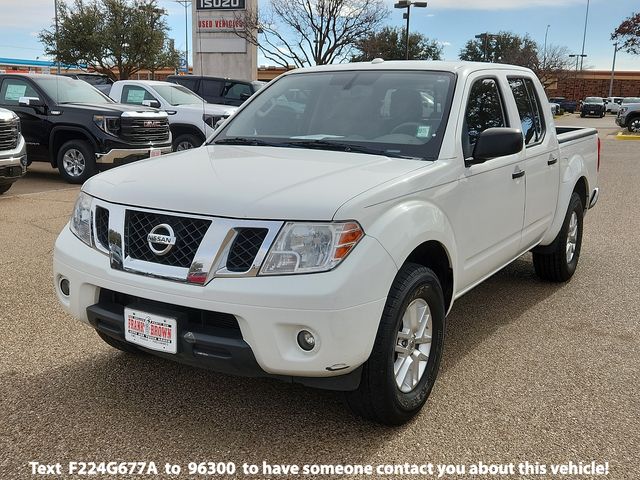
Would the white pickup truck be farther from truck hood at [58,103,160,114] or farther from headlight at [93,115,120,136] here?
truck hood at [58,103,160,114]

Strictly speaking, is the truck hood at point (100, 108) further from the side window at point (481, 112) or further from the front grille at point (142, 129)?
the side window at point (481, 112)

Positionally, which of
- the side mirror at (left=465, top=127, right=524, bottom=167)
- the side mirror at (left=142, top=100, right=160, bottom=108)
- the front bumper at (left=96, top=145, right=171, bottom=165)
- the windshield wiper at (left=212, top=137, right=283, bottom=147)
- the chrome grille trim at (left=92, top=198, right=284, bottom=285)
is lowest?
the front bumper at (left=96, top=145, right=171, bottom=165)

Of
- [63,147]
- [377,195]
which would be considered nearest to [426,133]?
[377,195]

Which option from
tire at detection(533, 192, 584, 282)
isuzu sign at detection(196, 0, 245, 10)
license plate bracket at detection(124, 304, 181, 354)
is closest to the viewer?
license plate bracket at detection(124, 304, 181, 354)

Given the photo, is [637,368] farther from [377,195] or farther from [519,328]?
[377,195]

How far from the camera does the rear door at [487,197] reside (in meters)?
3.58

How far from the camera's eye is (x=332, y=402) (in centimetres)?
338

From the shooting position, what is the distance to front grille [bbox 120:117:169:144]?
10938 mm

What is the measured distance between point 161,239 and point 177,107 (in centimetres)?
1122

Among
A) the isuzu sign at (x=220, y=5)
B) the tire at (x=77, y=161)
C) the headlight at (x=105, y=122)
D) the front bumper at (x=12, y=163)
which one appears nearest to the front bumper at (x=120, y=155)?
the tire at (x=77, y=161)

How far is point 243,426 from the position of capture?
3.11 meters

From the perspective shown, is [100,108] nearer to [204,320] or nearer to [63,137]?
[63,137]

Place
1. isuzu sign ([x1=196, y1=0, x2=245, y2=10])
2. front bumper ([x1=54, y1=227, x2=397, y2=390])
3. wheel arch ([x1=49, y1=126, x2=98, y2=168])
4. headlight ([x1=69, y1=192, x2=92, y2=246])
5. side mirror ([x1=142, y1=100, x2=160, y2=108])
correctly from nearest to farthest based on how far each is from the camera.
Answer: front bumper ([x1=54, y1=227, x2=397, y2=390]), headlight ([x1=69, y1=192, x2=92, y2=246]), wheel arch ([x1=49, y1=126, x2=98, y2=168]), side mirror ([x1=142, y1=100, x2=160, y2=108]), isuzu sign ([x1=196, y1=0, x2=245, y2=10])

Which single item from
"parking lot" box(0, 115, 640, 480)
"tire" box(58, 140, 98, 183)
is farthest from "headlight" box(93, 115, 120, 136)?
"parking lot" box(0, 115, 640, 480)
